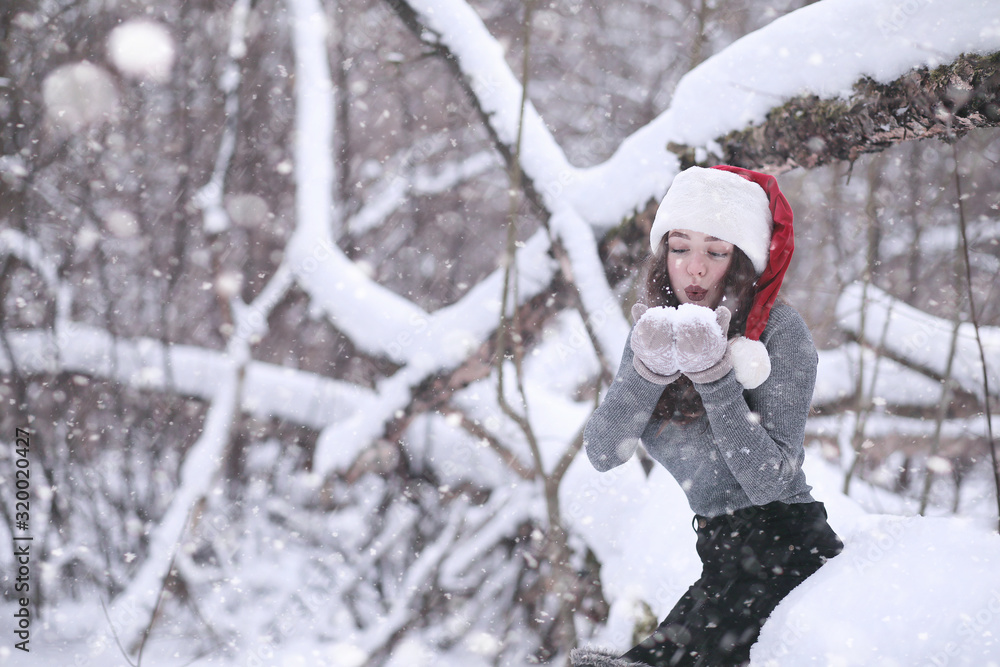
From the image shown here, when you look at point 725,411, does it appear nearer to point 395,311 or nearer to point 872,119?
point 872,119

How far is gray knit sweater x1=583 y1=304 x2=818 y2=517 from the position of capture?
118 cm

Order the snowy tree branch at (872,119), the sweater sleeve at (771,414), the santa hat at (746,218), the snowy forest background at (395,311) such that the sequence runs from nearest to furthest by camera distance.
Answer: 1. the sweater sleeve at (771,414)
2. the santa hat at (746,218)
3. the snowy tree branch at (872,119)
4. the snowy forest background at (395,311)

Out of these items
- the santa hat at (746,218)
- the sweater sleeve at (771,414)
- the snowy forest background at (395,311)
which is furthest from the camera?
the snowy forest background at (395,311)

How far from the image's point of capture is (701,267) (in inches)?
53.1

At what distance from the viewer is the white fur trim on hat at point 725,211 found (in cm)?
131

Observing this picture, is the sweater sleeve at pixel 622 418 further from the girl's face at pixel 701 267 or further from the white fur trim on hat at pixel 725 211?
the white fur trim on hat at pixel 725 211

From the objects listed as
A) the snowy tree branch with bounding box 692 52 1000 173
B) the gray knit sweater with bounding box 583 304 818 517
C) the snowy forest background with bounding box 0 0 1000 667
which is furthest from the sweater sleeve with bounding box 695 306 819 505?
the snowy tree branch with bounding box 692 52 1000 173

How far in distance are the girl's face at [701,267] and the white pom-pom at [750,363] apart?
0.18m

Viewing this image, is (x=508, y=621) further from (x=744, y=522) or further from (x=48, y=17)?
(x=48, y=17)

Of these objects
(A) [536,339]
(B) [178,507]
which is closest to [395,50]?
(A) [536,339]

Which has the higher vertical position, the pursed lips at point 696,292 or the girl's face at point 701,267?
the girl's face at point 701,267

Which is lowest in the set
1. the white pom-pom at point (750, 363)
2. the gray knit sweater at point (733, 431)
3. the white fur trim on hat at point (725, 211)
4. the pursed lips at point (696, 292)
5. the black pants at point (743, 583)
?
the black pants at point (743, 583)

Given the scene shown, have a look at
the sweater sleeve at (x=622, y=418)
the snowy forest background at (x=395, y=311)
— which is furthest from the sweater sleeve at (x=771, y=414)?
the snowy forest background at (x=395, y=311)

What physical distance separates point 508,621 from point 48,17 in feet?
17.9
